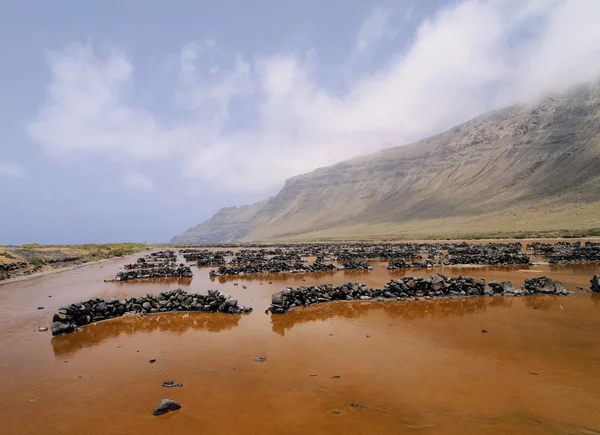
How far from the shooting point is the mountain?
8969 centimetres

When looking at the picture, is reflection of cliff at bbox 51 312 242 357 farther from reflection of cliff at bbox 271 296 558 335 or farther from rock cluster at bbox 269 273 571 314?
rock cluster at bbox 269 273 571 314

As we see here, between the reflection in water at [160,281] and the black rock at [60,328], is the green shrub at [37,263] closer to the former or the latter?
the reflection in water at [160,281]

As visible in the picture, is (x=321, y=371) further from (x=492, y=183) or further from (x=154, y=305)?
(x=492, y=183)

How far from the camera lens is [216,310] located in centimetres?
1673

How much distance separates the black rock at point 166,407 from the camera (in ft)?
23.7

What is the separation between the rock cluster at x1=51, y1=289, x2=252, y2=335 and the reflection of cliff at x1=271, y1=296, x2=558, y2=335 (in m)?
2.90

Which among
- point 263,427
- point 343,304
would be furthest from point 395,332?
point 263,427

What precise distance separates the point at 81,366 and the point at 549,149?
15404cm

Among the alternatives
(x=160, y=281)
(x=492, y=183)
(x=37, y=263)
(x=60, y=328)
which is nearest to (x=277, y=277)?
(x=160, y=281)

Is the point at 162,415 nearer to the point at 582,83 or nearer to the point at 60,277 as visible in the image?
the point at 60,277

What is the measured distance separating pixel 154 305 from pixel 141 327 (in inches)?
108

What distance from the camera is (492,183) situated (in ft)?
421

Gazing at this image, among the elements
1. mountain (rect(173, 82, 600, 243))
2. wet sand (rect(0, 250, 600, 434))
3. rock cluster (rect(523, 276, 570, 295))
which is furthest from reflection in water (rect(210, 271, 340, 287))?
mountain (rect(173, 82, 600, 243))

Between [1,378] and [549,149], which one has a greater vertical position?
[549,149]
